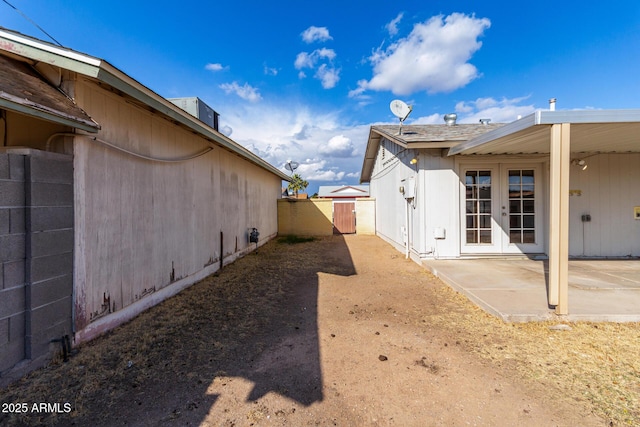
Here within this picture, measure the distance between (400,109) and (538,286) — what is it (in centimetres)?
569

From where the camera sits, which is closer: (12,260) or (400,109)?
(12,260)

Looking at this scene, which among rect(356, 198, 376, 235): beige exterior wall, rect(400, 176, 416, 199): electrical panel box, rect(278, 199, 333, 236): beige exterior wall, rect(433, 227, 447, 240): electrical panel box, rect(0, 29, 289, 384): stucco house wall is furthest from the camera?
rect(356, 198, 376, 235): beige exterior wall

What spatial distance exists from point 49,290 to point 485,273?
6.12 metres

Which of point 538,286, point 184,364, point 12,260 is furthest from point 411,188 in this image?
point 12,260

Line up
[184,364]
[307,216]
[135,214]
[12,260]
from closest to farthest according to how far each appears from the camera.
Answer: [12,260]
[184,364]
[135,214]
[307,216]

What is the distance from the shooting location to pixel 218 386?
2.30 meters

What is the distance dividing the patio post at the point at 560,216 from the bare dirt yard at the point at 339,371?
36cm

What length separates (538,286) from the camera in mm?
4410

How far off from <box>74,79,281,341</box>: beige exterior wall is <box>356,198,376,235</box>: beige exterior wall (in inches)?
347

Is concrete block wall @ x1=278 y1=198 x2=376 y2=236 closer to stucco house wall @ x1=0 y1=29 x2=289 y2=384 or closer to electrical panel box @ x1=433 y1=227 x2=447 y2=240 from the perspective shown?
electrical panel box @ x1=433 y1=227 x2=447 y2=240

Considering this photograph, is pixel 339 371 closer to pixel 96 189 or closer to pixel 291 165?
pixel 96 189

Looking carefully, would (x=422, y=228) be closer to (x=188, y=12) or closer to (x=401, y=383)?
(x=401, y=383)

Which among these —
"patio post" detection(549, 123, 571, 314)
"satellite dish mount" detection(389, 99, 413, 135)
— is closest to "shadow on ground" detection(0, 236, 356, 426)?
"patio post" detection(549, 123, 571, 314)

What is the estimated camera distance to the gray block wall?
2.30 meters
